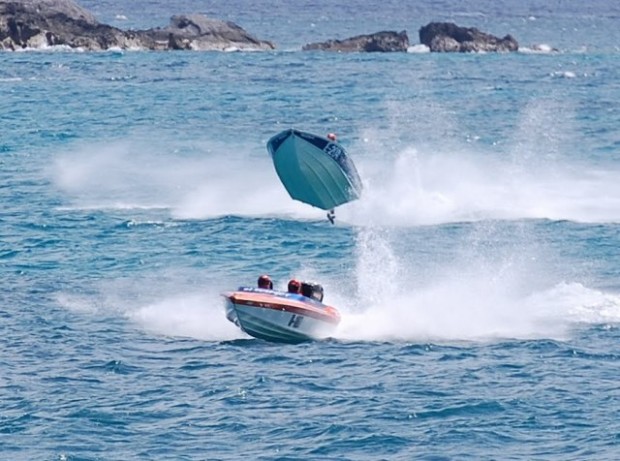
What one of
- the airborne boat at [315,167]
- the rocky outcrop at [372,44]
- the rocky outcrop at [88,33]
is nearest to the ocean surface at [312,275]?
the airborne boat at [315,167]

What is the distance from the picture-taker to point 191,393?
37969 mm

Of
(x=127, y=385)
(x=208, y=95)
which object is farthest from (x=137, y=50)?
(x=127, y=385)

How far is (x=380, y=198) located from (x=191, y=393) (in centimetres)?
2967

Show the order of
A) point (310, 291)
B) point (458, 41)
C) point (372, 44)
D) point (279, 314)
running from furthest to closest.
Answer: point (458, 41) → point (372, 44) → point (310, 291) → point (279, 314)

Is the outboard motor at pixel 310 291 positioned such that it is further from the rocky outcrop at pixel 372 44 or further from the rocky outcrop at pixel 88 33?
the rocky outcrop at pixel 372 44

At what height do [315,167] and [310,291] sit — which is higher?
[315,167]

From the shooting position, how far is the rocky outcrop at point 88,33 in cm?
13688

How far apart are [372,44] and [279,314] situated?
335 ft

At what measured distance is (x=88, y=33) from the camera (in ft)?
456

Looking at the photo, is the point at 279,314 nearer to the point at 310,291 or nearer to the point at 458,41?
the point at 310,291

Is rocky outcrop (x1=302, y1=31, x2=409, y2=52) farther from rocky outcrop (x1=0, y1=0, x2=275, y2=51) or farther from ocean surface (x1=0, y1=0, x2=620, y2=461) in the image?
ocean surface (x1=0, y1=0, x2=620, y2=461)

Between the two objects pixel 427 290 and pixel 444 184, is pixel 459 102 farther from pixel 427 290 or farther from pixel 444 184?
pixel 427 290

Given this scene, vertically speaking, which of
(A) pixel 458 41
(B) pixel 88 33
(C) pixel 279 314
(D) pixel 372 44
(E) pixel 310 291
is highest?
(A) pixel 458 41

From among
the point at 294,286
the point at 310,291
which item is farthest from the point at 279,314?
the point at 310,291
